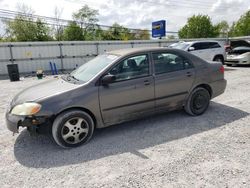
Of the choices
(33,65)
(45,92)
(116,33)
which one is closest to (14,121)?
(45,92)

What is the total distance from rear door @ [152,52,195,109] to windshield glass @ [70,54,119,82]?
0.89 metres

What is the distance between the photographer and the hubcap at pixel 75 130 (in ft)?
11.4

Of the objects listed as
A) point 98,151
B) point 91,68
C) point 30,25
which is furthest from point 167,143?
point 30,25

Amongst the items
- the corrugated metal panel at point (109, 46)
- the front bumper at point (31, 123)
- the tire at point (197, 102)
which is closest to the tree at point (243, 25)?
the corrugated metal panel at point (109, 46)

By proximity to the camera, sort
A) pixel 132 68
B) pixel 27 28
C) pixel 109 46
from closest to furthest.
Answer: pixel 132 68 → pixel 109 46 → pixel 27 28

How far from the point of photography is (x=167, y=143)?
140 inches

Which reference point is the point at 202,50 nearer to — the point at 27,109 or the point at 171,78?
the point at 171,78

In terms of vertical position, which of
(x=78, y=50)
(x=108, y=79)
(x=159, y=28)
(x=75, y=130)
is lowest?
(x=75, y=130)

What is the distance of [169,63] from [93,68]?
1.54 meters

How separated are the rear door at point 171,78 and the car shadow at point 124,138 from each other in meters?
0.44

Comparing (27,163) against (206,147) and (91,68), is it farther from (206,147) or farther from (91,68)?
(206,147)

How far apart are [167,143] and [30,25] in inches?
1310

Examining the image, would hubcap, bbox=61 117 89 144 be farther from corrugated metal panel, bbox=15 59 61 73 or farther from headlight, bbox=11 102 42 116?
corrugated metal panel, bbox=15 59 61 73

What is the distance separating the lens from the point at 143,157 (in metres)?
3.17
